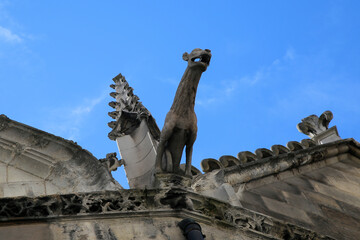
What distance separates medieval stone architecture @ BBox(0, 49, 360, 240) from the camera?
840 centimetres

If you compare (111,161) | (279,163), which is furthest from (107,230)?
(279,163)

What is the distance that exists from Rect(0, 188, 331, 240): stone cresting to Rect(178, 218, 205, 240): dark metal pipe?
1.00ft

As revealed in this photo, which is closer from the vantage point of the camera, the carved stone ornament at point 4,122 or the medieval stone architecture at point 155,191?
the medieval stone architecture at point 155,191

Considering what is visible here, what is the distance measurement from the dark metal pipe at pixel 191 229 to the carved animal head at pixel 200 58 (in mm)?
2249

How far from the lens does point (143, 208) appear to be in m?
8.75

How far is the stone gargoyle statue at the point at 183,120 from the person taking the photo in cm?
983

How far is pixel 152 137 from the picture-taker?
446 inches

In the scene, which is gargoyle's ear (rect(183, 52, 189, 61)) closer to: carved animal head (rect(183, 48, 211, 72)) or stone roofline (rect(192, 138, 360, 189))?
carved animal head (rect(183, 48, 211, 72))

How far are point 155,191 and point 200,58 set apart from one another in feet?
6.44

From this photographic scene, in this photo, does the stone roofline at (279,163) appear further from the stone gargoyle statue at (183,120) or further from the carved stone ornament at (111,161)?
the carved stone ornament at (111,161)

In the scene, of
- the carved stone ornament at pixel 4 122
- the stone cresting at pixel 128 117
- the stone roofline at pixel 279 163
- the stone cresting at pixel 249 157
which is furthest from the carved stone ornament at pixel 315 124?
the carved stone ornament at pixel 4 122

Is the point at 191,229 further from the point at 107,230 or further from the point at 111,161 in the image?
the point at 111,161

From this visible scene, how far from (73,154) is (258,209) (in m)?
2.62

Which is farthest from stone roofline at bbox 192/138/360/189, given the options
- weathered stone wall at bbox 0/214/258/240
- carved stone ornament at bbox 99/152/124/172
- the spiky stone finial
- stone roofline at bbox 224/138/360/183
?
weathered stone wall at bbox 0/214/258/240
